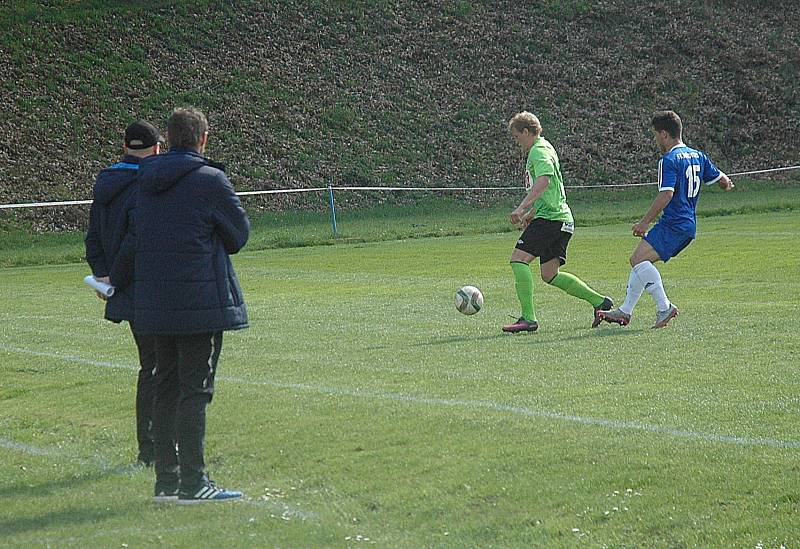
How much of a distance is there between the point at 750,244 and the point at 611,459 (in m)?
17.1

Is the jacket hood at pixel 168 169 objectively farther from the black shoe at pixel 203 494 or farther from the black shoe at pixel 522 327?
the black shoe at pixel 522 327

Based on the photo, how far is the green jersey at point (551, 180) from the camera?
40.6 ft

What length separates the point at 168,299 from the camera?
6207 millimetres

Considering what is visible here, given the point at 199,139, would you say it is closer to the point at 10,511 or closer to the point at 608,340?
the point at 10,511

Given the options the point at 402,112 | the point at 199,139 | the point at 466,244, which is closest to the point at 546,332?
the point at 199,139

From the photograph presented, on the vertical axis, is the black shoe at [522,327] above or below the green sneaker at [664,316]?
below

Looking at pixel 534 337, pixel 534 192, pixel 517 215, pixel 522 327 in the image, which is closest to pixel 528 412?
pixel 534 337

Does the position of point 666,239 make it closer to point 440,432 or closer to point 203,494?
point 440,432

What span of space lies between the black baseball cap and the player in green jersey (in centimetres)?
549

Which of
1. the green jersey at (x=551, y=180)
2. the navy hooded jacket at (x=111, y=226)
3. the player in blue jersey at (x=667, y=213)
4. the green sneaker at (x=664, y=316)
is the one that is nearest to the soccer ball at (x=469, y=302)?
the green jersey at (x=551, y=180)

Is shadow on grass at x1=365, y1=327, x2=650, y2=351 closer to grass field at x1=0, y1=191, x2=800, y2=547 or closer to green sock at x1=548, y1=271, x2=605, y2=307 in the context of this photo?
grass field at x1=0, y1=191, x2=800, y2=547

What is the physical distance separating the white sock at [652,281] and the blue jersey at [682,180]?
45cm

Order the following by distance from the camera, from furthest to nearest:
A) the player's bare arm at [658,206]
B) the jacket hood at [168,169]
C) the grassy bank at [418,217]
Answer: the grassy bank at [418,217] < the player's bare arm at [658,206] < the jacket hood at [168,169]

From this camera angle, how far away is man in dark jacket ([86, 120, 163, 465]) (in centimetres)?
696
